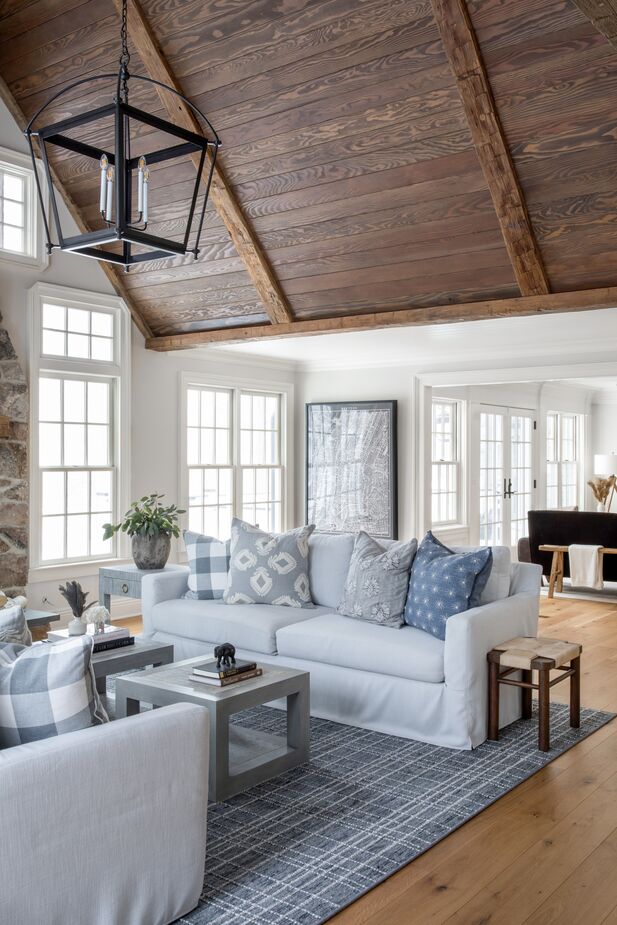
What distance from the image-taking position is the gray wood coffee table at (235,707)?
3.20m

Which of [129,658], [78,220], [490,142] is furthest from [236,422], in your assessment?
[129,658]

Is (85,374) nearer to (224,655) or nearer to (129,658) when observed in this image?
(129,658)

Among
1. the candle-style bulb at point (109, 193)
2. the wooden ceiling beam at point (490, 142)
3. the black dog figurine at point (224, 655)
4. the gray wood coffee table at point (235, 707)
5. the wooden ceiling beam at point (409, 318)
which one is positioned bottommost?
the gray wood coffee table at point (235, 707)

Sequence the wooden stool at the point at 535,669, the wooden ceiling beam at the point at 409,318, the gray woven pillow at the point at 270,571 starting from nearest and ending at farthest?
1. the wooden stool at the point at 535,669
2. the gray woven pillow at the point at 270,571
3. the wooden ceiling beam at the point at 409,318

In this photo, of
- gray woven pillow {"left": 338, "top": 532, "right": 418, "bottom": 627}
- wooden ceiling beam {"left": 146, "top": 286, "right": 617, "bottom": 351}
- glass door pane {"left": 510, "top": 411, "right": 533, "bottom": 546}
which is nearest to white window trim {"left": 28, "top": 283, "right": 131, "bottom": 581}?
wooden ceiling beam {"left": 146, "top": 286, "right": 617, "bottom": 351}

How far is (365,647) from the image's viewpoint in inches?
159

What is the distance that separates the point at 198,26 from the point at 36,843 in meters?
4.48

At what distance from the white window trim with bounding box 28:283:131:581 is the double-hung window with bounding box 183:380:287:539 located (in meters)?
0.75

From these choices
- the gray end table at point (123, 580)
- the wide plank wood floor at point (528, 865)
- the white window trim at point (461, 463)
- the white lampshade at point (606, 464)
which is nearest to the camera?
the wide plank wood floor at point (528, 865)

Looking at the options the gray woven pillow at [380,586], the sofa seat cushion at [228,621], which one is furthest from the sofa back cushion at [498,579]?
the sofa seat cushion at [228,621]

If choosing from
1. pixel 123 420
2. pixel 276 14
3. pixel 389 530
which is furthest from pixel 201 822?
pixel 389 530

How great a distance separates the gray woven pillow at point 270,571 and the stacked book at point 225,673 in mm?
1265

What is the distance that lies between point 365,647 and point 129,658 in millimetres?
1134

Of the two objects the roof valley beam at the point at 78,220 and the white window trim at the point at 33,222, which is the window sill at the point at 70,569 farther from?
the white window trim at the point at 33,222
